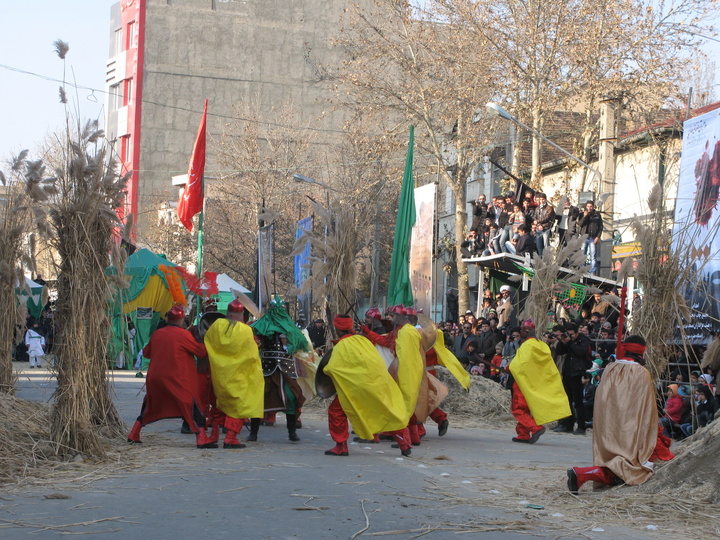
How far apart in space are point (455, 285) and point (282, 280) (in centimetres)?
766

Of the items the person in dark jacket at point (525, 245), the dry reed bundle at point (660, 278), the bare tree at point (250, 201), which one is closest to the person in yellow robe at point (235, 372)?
the dry reed bundle at point (660, 278)

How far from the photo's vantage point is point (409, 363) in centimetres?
1209

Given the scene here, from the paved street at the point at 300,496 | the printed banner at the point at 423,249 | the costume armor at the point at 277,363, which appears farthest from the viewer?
the printed banner at the point at 423,249

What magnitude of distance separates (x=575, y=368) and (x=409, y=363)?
14.6 ft

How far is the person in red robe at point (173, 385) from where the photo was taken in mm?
11062

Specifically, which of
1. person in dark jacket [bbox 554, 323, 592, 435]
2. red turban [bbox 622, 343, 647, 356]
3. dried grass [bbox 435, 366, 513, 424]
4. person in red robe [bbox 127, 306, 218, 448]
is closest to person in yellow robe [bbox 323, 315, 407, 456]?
person in red robe [bbox 127, 306, 218, 448]

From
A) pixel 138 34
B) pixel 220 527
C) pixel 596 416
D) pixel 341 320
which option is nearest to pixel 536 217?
pixel 341 320

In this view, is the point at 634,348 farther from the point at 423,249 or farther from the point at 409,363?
the point at 423,249

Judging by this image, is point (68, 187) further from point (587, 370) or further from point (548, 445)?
point (587, 370)

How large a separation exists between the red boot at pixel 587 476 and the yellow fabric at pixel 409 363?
140 inches

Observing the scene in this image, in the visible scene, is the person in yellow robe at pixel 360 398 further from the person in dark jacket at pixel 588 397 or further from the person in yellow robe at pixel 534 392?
the person in dark jacket at pixel 588 397

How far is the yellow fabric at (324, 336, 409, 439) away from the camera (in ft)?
36.0

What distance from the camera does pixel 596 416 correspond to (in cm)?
886

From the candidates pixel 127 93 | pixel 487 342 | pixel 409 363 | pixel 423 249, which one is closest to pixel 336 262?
pixel 409 363
